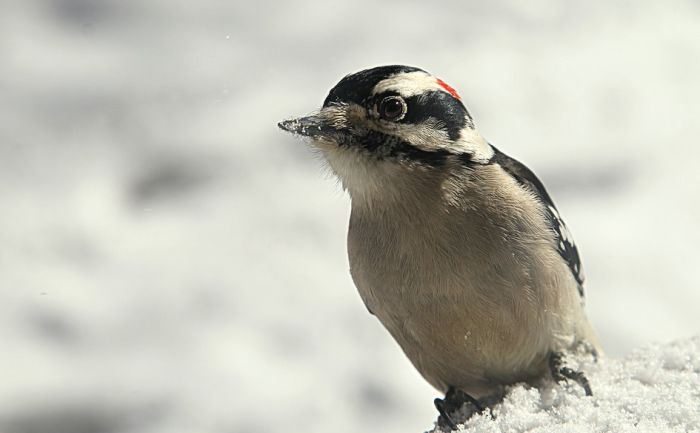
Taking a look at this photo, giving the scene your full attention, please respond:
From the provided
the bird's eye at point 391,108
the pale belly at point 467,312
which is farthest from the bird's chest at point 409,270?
the bird's eye at point 391,108

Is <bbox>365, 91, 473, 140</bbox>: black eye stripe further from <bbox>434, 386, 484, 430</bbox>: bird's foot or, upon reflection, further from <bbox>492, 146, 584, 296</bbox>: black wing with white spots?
<bbox>434, 386, 484, 430</bbox>: bird's foot

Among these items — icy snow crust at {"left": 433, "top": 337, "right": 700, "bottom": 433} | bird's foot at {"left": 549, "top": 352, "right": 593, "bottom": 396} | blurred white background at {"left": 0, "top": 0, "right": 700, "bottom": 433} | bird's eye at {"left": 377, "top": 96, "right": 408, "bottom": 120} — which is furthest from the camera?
blurred white background at {"left": 0, "top": 0, "right": 700, "bottom": 433}

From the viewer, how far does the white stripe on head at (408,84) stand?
3.12 meters

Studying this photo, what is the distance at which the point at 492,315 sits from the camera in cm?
316

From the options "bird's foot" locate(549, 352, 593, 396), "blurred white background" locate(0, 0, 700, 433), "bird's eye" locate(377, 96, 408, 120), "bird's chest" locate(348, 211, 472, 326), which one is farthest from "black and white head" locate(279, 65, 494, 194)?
"blurred white background" locate(0, 0, 700, 433)

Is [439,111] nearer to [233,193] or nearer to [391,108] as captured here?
[391,108]

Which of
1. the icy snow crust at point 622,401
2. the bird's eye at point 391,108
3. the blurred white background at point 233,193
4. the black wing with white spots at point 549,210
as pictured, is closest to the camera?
the icy snow crust at point 622,401

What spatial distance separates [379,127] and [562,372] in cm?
112

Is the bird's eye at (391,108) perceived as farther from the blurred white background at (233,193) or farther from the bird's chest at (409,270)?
the blurred white background at (233,193)

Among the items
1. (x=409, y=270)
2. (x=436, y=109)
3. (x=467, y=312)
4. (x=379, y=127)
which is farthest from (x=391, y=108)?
(x=467, y=312)

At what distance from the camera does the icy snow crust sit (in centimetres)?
275

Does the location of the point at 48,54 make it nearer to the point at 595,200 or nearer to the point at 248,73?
the point at 248,73

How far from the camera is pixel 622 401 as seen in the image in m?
2.94

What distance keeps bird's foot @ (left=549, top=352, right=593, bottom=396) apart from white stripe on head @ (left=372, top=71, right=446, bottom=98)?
106cm
